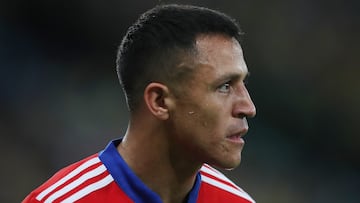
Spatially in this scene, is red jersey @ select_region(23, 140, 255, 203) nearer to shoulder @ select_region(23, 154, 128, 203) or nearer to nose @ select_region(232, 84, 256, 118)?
shoulder @ select_region(23, 154, 128, 203)

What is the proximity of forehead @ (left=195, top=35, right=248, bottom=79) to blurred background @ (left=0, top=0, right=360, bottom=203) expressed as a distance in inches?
86.3

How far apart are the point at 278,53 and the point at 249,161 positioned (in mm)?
668

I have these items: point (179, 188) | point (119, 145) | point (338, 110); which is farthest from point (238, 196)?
point (338, 110)

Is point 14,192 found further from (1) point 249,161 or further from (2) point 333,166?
(2) point 333,166

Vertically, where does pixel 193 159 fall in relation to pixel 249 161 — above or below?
above

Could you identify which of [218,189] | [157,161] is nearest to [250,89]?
[218,189]

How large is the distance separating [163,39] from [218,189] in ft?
1.67

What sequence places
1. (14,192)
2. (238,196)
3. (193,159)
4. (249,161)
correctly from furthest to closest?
1. (249,161)
2. (14,192)
3. (238,196)
4. (193,159)

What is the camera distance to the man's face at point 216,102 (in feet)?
6.25

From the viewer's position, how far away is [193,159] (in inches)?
79.2

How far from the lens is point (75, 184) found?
2.01 meters

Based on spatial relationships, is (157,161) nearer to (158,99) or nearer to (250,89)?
(158,99)

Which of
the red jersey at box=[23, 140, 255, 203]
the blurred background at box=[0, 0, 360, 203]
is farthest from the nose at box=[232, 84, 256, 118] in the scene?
the blurred background at box=[0, 0, 360, 203]

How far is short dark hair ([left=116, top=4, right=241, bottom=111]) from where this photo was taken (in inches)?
76.1
